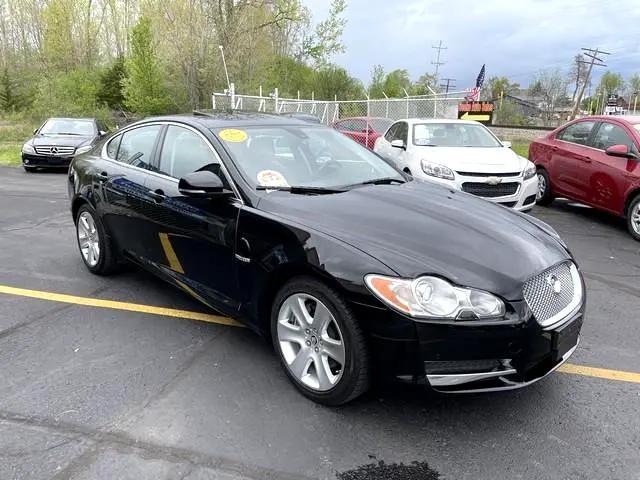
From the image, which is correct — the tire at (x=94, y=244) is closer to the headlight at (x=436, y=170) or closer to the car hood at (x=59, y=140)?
the headlight at (x=436, y=170)

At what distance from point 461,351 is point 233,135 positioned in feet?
7.14

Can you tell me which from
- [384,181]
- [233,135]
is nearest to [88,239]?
[233,135]

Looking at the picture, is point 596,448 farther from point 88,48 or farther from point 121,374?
point 88,48

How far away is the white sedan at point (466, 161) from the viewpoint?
742 cm

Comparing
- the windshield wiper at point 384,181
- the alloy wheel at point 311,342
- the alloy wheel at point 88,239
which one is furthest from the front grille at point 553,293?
the alloy wheel at point 88,239

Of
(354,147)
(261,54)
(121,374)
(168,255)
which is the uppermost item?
(261,54)

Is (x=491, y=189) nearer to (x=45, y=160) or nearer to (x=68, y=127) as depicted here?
(x=45, y=160)

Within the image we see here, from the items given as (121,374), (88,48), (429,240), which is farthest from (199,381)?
(88,48)

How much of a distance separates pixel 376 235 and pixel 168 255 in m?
1.81

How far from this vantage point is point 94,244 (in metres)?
5.07

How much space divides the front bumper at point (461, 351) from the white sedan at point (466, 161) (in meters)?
4.99

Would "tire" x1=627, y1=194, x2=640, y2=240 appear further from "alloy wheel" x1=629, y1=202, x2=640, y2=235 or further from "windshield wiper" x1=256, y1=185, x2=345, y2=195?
"windshield wiper" x1=256, y1=185, x2=345, y2=195

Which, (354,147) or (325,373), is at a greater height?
(354,147)

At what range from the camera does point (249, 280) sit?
10.6ft
